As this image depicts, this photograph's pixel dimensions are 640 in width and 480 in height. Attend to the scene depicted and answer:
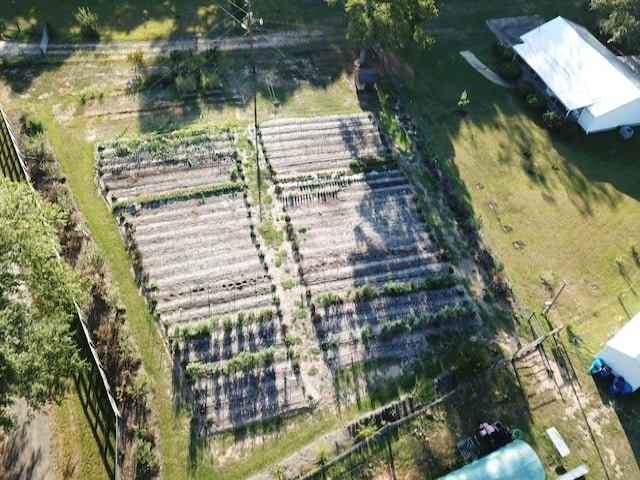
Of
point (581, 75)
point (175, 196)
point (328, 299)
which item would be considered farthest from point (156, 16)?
point (581, 75)

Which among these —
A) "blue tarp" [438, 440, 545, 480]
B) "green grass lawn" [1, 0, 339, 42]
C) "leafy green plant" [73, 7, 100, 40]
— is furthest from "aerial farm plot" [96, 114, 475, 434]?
"leafy green plant" [73, 7, 100, 40]

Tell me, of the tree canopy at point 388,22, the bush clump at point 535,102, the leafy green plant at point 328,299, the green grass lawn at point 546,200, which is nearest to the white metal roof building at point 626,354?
the green grass lawn at point 546,200

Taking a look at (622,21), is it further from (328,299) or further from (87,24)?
(87,24)

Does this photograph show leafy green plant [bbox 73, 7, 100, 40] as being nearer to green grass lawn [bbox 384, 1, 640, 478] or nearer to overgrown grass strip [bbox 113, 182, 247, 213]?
overgrown grass strip [bbox 113, 182, 247, 213]

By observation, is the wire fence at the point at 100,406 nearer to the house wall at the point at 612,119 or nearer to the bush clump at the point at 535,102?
the bush clump at the point at 535,102

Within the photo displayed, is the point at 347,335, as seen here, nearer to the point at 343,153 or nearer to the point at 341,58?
the point at 343,153

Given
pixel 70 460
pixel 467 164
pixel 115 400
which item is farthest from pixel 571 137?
pixel 70 460
